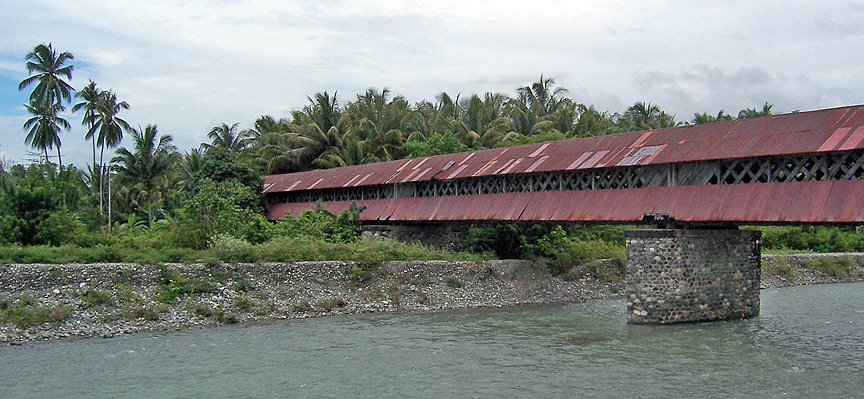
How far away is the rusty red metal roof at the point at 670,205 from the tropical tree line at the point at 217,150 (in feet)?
23.8

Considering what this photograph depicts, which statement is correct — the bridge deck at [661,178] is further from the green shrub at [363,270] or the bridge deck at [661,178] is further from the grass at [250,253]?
the green shrub at [363,270]

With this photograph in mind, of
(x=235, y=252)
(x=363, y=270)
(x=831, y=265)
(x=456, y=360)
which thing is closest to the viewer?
(x=456, y=360)

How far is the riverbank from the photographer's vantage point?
16.4 meters

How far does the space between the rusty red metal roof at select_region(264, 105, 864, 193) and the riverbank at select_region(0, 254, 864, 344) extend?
3489 millimetres

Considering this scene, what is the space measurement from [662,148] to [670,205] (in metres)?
1.80

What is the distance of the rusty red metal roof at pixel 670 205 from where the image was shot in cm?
1446

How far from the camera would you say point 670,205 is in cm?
1739

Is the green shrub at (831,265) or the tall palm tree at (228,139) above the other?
the tall palm tree at (228,139)

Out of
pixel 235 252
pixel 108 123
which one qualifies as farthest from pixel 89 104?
pixel 235 252

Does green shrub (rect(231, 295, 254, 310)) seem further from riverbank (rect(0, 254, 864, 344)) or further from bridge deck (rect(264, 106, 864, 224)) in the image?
bridge deck (rect(264, 106, 864, 224))

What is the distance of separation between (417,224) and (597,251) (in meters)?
6.63

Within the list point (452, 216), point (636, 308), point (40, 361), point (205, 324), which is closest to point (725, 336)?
point (636, 308)

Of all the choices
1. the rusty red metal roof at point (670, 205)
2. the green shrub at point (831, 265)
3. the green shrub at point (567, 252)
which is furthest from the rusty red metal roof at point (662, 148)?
the green shrub at point (831, 265)

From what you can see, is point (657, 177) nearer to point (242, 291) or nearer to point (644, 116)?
point (242, 291)
